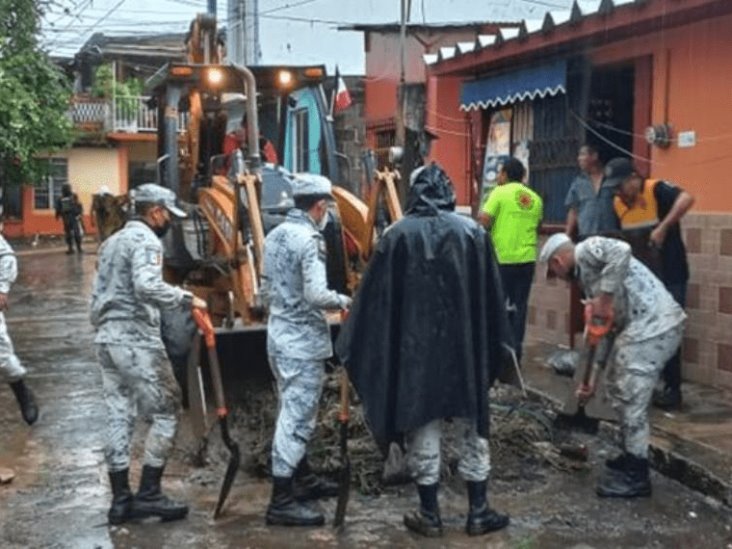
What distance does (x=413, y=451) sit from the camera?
Answer: 529cm

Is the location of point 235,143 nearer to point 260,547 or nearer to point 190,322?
point 190,322

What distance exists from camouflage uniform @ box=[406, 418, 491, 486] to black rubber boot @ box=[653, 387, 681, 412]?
8.34 ft

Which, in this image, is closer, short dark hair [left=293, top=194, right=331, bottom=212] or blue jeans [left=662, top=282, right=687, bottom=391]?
short dark hair [left=293, top=194, right=331, bottom=212]

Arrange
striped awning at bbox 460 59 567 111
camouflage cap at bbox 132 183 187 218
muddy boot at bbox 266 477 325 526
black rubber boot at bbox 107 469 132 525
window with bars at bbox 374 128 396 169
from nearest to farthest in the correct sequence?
muddy boot at bbox 266 477 325 526 → black rubber boot at bbox 107 469 132 525 → camouflage cap at bbox 132 183 187 218 → striped awning at bbox 460 59 567 111 → window with bars at bbox 374 128 396 169

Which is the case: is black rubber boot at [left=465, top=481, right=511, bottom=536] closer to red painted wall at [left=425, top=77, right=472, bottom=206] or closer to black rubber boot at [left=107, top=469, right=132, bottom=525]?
black rubber boot at [left=107, top=469, right=132, bottom=525]

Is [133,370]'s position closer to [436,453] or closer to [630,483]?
[436,453]

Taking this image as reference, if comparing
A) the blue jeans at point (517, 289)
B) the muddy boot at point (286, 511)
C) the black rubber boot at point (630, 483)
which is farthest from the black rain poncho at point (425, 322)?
the blue jeans at point (517, 289)

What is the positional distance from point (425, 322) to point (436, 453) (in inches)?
26.4

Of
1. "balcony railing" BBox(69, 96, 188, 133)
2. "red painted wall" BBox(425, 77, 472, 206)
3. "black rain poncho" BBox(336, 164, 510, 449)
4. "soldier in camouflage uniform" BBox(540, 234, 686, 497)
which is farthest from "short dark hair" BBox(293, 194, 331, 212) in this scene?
"balcony railing" BBox(69, 96, 188, 133)

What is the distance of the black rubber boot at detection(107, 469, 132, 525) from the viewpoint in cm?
551

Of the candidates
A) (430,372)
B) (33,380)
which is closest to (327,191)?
(430,372)

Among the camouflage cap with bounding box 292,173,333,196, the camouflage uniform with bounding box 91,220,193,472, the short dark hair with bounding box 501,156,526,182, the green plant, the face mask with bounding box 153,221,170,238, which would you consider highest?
the green plant

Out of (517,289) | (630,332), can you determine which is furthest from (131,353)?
(517,289)

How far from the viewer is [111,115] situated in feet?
110
